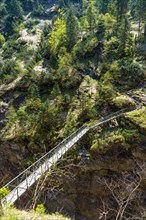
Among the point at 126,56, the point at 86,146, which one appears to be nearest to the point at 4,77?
the point at 126,56

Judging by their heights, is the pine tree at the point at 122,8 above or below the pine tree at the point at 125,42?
above

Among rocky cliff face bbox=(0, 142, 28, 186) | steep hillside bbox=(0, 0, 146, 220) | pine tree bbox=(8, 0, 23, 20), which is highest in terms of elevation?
pine tree bbox=(8, 0, 23, 20)

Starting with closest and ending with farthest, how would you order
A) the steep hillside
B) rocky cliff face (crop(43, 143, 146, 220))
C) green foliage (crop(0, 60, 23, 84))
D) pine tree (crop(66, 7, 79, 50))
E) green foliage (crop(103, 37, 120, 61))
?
rocky cliff face (crop(43, 143, 146, 220))
the steep hillside
green foliage (crop(103, 37, 120, 61))
green foliage (crop(0, 60, 23, 84))
pine tree (crop(66, 7, 79, 50))

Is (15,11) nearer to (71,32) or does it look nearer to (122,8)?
(71,32)

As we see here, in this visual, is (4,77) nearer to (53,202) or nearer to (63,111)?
(63,111)

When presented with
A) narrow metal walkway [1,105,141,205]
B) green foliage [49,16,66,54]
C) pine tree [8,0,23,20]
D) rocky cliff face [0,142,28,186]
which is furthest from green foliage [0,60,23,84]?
pine tree [8,0,23,20]

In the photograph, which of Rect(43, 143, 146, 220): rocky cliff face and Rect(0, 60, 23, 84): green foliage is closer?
Rect(43, 143, 146, 220): rocky cliff face

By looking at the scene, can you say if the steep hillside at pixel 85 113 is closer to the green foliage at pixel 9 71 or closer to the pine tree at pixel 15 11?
the green foliage at pixel 9 71

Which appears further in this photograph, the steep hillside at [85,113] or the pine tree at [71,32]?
the pine tree at [71,32]

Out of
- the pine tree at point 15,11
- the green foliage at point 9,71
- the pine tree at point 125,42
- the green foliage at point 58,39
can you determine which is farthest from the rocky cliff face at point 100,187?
the pine tree at point 15,11

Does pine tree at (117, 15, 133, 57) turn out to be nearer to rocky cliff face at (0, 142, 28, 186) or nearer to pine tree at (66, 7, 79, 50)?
pine tree at (66, 7, 79, 50)

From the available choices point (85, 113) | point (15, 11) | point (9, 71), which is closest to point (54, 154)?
point (85, 113)

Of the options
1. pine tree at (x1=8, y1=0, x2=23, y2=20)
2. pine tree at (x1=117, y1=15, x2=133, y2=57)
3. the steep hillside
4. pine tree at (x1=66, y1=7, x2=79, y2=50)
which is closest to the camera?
the steep hillside
